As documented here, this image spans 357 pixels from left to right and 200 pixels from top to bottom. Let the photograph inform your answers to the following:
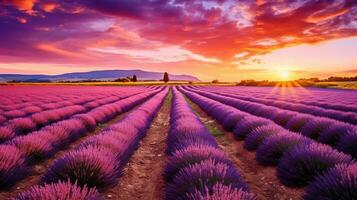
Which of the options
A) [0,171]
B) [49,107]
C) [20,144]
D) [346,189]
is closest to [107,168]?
[0,171]

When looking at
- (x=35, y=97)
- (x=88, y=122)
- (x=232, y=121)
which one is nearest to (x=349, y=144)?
(x=232, y=121)

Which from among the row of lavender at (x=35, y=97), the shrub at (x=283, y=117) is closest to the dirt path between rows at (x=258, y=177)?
the shrub at (x=283, y=117)

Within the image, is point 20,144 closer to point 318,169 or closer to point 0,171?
point 0,171

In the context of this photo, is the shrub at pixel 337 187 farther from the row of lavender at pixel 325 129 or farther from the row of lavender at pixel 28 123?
the row of lavender at pixel 28 123

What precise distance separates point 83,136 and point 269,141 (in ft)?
15.7

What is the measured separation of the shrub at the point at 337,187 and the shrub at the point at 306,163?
684 mm

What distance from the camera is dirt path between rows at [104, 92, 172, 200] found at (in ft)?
12.5

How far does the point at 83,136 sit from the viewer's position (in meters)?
7.73

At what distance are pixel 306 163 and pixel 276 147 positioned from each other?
1209 mm

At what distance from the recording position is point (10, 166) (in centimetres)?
393

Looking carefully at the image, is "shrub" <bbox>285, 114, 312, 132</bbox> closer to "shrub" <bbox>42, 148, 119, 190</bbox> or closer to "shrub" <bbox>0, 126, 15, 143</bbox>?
"shrub" <bbox>42, 148, 119, 190</bbox>

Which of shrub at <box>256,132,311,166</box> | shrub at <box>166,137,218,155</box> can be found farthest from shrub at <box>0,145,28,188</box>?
shrub at <box>256,132,311,166</box>

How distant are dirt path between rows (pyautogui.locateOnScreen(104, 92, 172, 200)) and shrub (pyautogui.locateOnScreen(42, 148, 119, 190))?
0.83ft

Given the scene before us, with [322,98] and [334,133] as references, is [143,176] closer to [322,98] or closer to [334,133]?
[334,133]
